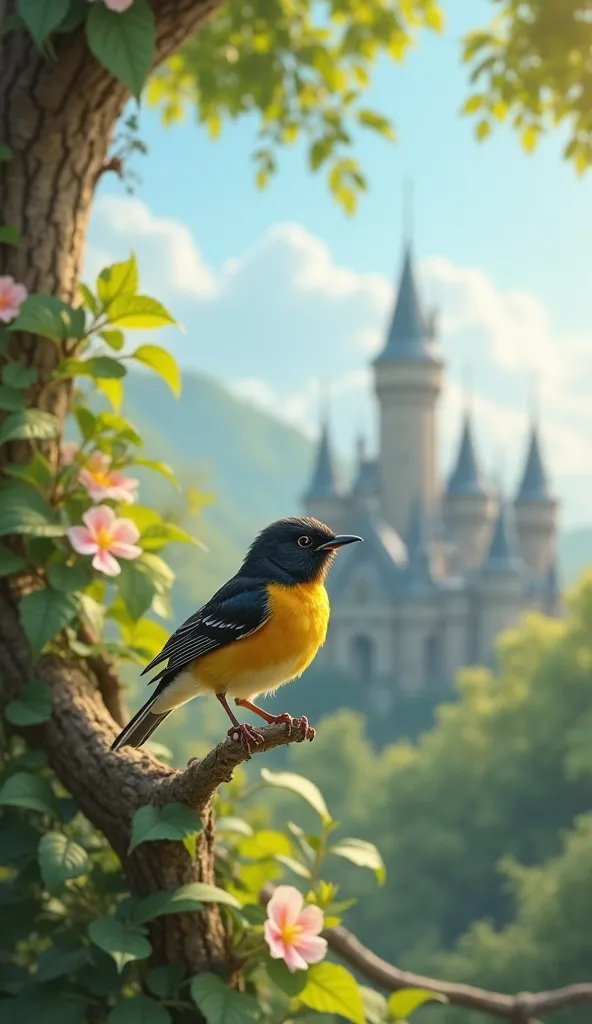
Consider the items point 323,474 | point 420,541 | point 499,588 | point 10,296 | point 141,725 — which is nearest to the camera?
point 141,725

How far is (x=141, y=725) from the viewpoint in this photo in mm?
2240

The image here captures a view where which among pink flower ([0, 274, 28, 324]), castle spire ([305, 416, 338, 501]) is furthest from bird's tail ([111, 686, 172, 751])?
castle spire ([305, 416, 338, 501])

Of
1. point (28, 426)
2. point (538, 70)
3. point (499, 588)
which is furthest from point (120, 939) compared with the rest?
point (499, 588)

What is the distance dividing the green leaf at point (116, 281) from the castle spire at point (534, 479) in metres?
78.6

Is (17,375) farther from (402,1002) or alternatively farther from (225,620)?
(402,1002)

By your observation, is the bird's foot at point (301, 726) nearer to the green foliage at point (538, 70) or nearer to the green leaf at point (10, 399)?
the green leaf at point (10, 399)

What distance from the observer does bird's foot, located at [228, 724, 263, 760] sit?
2023 millimetres

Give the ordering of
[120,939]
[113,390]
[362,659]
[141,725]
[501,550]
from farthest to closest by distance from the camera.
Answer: [362,659], [501,550], [113,390], [120,939], [141,725]

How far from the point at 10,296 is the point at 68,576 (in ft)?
2.53

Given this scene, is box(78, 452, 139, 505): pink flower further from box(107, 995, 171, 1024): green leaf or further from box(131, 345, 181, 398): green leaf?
box(107, 995, 171, 1024): green leaf

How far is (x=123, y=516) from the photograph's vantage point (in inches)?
128

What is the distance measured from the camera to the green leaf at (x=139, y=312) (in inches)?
122

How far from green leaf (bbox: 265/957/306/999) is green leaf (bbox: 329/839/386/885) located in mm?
284

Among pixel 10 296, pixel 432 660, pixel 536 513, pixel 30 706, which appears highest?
pixel 536 513
